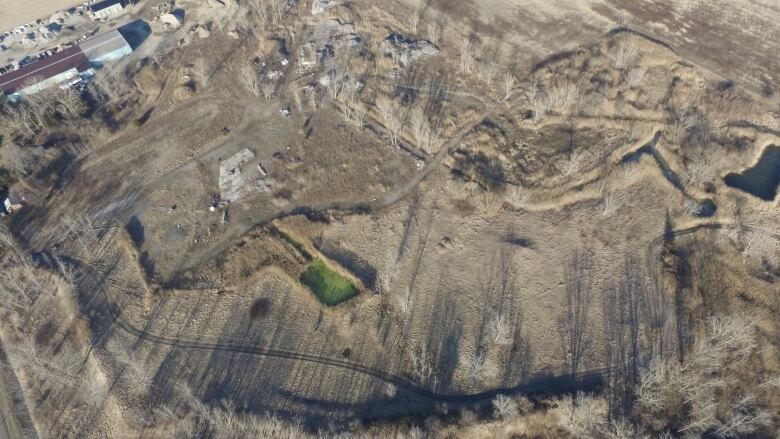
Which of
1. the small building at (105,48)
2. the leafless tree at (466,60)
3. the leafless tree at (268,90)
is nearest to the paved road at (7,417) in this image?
the leafless tree at (268,90)

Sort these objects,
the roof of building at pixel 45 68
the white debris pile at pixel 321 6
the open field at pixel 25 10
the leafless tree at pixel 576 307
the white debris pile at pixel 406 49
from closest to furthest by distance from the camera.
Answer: the leafless tree at pixel 576 307 → the roof of building at pixel 45 68 → the white debris pile at pixel 406 49 → the white debris pile at pixel 321 6 → the open field at pixel 25 10

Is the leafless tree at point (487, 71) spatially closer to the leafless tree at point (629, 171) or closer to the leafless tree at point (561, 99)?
the leafless tree at point (561, 99)

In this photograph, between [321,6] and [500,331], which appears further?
[321,6]

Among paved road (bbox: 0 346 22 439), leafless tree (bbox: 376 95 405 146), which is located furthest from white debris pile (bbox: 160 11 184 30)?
paved road (bbox: 0 346 22 439)

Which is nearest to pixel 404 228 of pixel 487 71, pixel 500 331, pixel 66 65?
pixel 500 331

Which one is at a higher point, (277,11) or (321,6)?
(321,6)

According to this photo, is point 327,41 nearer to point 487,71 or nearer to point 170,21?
point 487,71
